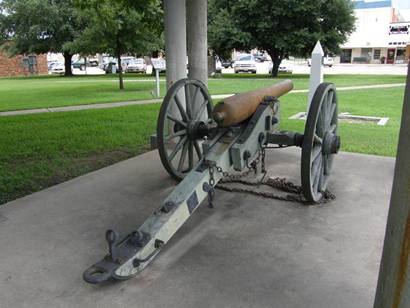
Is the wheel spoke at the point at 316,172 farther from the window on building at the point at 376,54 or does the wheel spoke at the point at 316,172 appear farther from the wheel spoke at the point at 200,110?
the window on building at the point at 376,54

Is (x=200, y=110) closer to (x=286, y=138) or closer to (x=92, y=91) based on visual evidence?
(x=286, y=138)

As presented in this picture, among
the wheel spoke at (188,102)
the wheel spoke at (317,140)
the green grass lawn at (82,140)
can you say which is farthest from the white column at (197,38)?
the wheel spoke at (317,140)

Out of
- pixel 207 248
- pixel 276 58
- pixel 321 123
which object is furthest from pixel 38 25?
pixel 207 248

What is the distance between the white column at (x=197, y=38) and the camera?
21.4ft

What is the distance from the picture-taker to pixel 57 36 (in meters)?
37.2

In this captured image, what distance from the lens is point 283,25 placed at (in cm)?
2691

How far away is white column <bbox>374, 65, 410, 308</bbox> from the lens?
1.45m

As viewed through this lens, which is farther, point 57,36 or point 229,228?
point 57,36

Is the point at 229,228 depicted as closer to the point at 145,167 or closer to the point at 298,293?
the point at 298,293

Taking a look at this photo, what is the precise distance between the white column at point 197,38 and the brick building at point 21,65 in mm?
40741

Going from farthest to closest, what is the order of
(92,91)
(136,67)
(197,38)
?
1. (136,67)
2. (92,91)
3. (197,38)

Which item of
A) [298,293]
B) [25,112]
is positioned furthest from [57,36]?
[298,293]

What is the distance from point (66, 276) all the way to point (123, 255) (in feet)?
1.47

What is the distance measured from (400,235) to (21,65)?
157 feet
